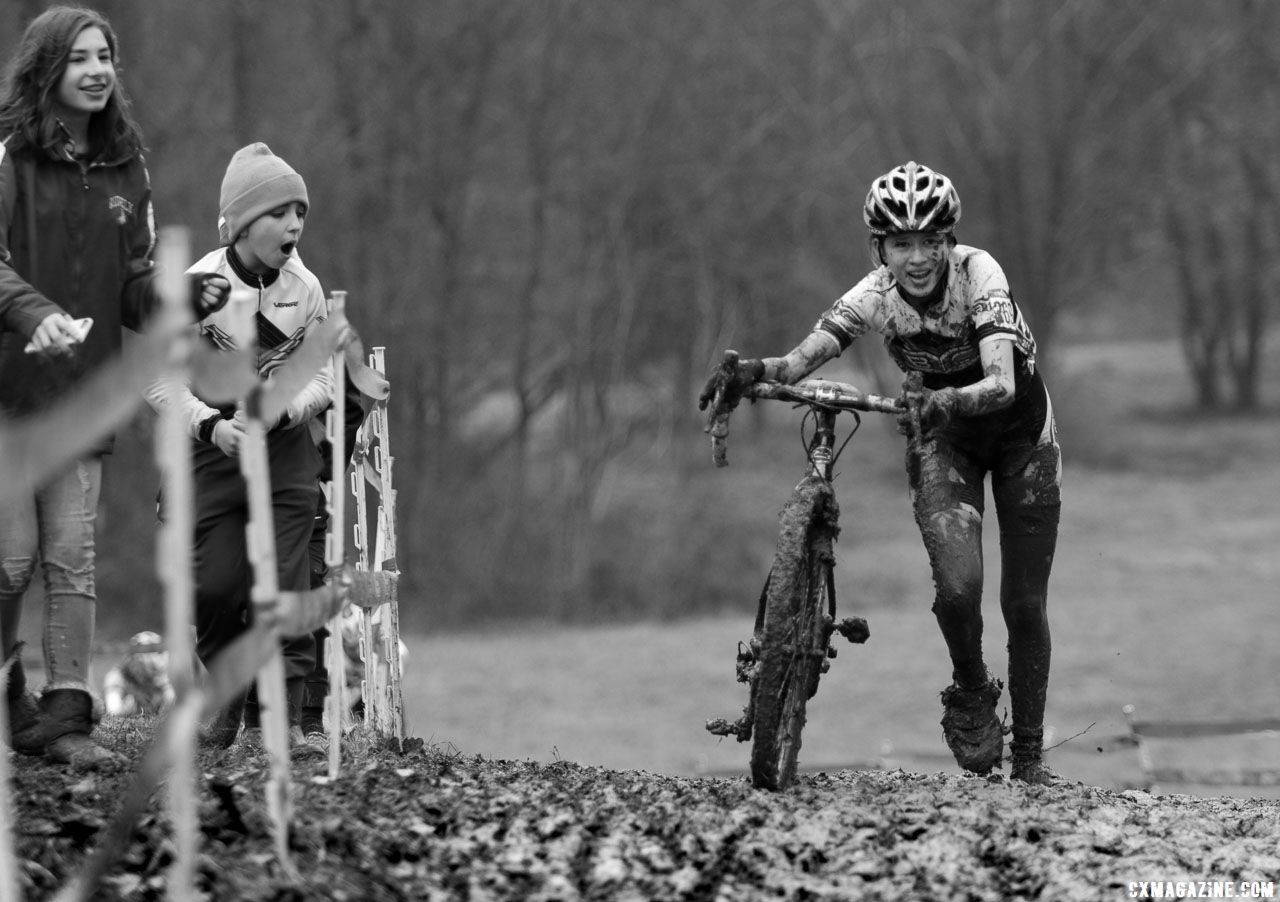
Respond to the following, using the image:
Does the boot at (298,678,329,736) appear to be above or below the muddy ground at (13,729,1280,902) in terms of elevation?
above

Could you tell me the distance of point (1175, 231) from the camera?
39719 millimetres

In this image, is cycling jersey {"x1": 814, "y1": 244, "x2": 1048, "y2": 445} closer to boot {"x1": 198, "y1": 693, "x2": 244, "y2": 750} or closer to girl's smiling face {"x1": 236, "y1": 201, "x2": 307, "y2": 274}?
girl's smiling face {"x1": 236, "y1": 201, "x2": 307, "y2": 274}

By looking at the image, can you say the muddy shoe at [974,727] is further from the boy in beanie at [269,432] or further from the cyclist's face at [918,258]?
the boy in beanie at [269,432]

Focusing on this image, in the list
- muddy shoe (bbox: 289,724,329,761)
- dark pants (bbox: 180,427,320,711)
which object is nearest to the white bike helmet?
dark pants (bbox: 180,427,320,711)

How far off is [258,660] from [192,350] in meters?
0.82

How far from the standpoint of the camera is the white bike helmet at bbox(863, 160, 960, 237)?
7.34 m

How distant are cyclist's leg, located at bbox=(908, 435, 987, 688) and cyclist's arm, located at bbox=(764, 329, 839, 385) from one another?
52cm

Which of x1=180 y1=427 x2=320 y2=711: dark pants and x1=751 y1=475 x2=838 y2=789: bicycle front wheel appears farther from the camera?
x1=180 y1=427 x2=320 y2=711: dark pants

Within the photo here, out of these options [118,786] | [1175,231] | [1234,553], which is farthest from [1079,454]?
[118,786]

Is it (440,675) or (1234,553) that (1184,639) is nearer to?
(1234,553)

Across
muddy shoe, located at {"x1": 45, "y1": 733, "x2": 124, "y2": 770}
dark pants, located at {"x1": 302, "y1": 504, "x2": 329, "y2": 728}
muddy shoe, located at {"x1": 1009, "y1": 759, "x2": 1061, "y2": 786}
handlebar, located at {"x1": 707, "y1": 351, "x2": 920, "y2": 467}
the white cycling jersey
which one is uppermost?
the white cycling jersey

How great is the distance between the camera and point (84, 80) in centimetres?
669

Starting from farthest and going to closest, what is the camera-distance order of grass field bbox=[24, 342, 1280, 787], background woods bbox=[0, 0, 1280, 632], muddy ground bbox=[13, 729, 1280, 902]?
background woods bbox=[0, 0, 1280, 632] < grass field bbox=[24, 342, 1280, 787] < muddy ground bbox=[13, 729, 1280, 902]

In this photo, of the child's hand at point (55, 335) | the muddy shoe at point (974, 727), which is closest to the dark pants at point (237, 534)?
the child's hand at point (55, 335)
